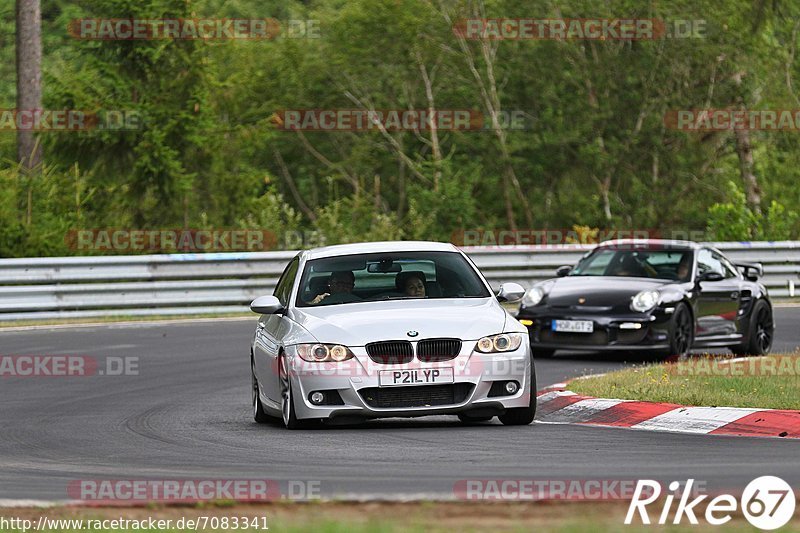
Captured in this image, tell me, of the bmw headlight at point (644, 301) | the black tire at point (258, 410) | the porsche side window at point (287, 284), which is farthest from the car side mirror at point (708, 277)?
the black tire at point (258, 410)

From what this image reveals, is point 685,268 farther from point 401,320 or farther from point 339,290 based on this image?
point 401,320

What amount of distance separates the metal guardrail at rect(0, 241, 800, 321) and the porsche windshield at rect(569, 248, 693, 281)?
7.15 meters

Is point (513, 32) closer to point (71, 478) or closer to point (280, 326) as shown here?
point (280, 326)

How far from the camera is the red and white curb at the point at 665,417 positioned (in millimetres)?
11219

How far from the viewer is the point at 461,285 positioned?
13.0 m

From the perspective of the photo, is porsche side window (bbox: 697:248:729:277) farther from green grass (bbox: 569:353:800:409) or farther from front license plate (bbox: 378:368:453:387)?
front license plate (bbox: 378:368:453:387)

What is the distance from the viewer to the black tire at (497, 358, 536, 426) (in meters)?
12.0

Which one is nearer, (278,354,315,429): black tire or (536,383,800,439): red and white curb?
(536,383,800,439): red and white curb

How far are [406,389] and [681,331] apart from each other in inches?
289

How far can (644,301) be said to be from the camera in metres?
18.0

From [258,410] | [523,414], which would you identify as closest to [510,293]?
[523,414]

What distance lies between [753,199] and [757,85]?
13.9 feet

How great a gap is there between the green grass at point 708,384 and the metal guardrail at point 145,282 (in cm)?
1038

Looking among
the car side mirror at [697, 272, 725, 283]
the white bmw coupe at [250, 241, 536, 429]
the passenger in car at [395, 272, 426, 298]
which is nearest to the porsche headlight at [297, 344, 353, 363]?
the white bmw coupe at [250, 241, 536, 429]
